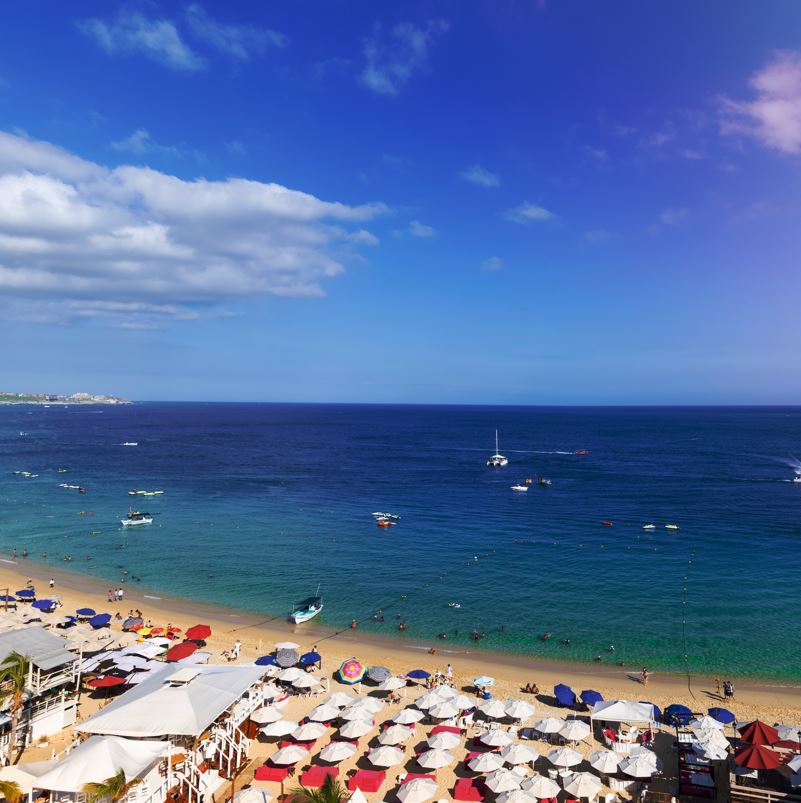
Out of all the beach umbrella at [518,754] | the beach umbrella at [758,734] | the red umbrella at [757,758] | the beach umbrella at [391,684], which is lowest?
the beach umbrella at [391,684]

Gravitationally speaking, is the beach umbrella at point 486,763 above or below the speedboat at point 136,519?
above

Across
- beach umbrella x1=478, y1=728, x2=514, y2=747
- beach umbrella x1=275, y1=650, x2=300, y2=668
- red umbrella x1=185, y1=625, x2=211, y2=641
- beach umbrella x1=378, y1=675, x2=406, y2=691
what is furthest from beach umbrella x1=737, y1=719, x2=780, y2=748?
red umbrella x1=185, y1=625, x2=211, y2=641

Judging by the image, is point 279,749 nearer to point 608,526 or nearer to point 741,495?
point 608,526

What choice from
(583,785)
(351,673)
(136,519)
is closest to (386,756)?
(583,785)

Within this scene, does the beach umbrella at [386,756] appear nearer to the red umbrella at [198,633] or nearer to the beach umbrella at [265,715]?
the beach umbrella at [265,715]

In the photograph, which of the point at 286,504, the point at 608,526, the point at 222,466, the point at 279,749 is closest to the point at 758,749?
the point at 279,749

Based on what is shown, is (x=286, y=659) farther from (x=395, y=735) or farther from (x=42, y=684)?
(x=42, y=684)

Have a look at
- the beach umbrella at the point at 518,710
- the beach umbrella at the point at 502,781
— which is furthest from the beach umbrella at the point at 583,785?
the beach umbrella at the point at 518,710
